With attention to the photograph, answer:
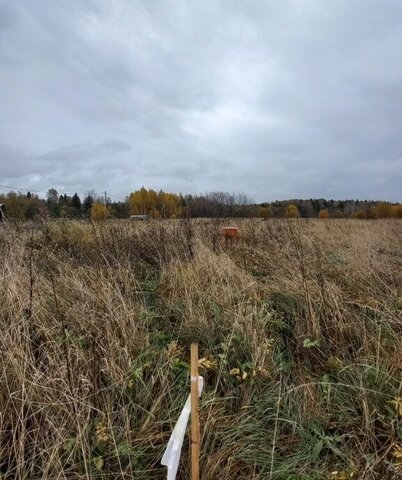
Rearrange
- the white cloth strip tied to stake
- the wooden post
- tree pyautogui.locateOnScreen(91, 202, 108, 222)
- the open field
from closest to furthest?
the white cloth strip tied to stake, the wooden post, the open field, tree pyautogui.locateOnScreen(91, 202, 108, 222)

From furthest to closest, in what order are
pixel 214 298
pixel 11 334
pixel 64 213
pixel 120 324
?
pixel 64 213, pixel 214 298, pixel 120 324, pixel 11 334

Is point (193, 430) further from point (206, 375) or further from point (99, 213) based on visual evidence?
point (99, 213)

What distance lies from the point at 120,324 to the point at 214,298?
A: 1.11 metres

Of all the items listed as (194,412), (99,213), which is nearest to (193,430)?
(194,412)

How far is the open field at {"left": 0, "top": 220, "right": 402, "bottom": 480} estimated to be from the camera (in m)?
1.82

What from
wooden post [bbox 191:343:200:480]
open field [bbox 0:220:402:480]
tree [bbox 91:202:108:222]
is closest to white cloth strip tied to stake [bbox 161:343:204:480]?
wooden post [bbox 191:343:200:480]

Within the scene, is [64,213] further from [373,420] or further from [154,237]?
[373,420]

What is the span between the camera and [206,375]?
8.11 ft

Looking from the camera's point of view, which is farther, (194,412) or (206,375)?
(206,375)

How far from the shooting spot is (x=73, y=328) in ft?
8.68

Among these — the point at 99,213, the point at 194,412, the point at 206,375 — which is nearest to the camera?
the point at 194,412

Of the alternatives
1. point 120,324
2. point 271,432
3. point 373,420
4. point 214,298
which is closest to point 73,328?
point 120,324

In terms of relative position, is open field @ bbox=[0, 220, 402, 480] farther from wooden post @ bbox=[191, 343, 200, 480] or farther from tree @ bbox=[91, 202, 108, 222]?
tree @ bbox=[91, 202, 108, 222]

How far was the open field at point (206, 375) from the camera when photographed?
1820 mm
